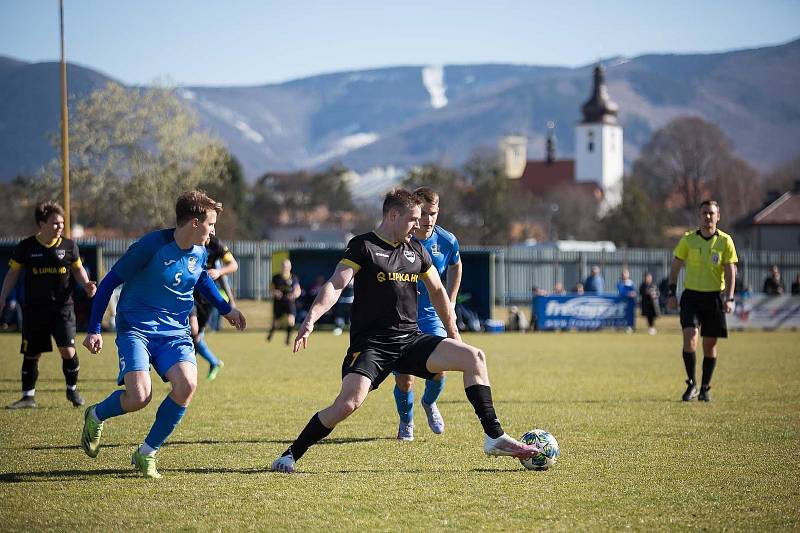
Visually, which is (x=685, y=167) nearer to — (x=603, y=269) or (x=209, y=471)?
(x=603, y=269)

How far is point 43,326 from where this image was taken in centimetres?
1230

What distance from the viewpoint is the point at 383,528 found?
6445 mm

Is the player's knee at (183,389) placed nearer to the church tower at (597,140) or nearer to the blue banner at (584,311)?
the blue banner at (584,311)

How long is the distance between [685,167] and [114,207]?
76598 millimetres

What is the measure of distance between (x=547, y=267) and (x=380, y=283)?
40.7 meters

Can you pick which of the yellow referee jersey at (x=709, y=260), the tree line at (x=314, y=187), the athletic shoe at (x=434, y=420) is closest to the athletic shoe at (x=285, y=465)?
the athletic shoe at (x=434, y=420)

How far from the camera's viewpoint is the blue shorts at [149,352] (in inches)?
322

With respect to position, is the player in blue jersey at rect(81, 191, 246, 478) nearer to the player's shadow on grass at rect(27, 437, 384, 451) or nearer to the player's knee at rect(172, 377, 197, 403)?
the player's knee at rect(172, 377, 197, 403)

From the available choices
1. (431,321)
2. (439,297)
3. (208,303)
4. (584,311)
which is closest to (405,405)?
(431,321)

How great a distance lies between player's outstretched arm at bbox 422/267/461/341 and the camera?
848 centimetres

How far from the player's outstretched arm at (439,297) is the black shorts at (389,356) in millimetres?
306

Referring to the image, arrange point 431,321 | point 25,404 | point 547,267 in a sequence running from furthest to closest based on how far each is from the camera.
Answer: point 547,267 → point 25,404 → point 431,321

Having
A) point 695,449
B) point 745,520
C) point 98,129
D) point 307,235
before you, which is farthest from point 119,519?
point 307,235

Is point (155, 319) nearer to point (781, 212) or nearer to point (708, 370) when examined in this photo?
point (708, 370)
